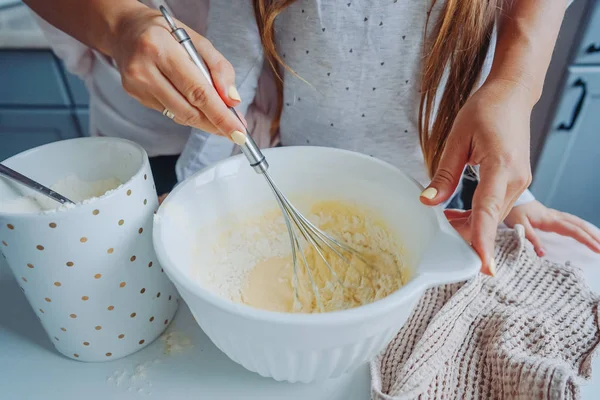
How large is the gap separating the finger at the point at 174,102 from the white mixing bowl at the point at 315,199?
0.06 metres

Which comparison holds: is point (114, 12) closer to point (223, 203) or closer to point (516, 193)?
point (223, 203)

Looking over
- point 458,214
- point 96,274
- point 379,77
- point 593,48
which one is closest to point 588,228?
point 458,214

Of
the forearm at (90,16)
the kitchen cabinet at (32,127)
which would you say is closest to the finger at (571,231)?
the forearm at (90,16)

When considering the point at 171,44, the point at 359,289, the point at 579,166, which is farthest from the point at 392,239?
the point at 579,166

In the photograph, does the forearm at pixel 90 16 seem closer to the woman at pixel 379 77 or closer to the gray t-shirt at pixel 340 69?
the woman at pixel 379 77

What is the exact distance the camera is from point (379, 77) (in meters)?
0.55

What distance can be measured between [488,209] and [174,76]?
11.0 inches

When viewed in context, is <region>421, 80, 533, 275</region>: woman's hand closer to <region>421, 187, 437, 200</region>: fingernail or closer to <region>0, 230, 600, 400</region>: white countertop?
<region>421, 187, 437, 200</region>: fingernail

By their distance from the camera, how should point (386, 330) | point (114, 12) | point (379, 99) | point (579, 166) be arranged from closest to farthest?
point (386, 330), point (114, 12), point (379, 99), point (579, 166)

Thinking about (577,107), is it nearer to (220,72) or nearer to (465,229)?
(465,229)

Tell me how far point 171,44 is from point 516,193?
327mm

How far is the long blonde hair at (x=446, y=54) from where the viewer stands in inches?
18.6

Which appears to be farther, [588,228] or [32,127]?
[32,127]

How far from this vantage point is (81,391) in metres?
0.39
